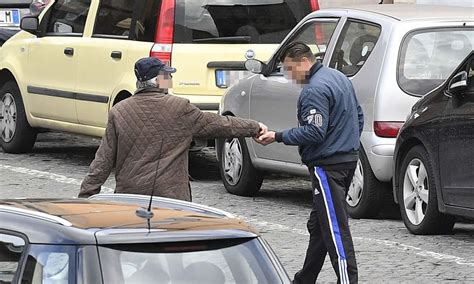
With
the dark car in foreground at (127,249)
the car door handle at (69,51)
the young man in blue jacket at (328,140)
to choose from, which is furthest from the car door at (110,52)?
the dark car in foreground at (127,249)

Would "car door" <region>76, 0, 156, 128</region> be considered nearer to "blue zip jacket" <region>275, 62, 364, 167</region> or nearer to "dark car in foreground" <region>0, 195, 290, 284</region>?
"blue zip jacket" <region>275, 62, 364, 167</region>

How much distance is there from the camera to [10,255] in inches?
218

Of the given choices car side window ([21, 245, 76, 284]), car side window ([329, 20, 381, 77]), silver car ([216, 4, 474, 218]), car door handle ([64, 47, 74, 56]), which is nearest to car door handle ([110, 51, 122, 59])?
car door handle ([64, 47, 74, 56])

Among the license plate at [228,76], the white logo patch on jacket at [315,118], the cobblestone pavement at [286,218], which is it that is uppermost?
the white logo patch on jacket at [315,118]

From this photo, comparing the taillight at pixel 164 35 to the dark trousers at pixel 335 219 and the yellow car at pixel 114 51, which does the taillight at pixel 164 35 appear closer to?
the yellow car at pixel 114 51

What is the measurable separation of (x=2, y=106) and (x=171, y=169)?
828 cm

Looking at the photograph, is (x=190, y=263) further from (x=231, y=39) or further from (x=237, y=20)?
(x=237, y=20)

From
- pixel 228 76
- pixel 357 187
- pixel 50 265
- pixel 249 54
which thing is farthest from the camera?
pixel 228 76

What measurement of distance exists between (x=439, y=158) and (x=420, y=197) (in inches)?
17.7

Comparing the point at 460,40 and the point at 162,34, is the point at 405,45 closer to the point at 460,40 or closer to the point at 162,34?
the point at 460,40

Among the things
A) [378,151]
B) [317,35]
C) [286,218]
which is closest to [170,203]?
[378,151]

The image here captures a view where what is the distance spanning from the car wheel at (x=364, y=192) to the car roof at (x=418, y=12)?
48.6 inches

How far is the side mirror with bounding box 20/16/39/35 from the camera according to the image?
15.1 metres

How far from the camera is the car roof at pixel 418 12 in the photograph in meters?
11.7
